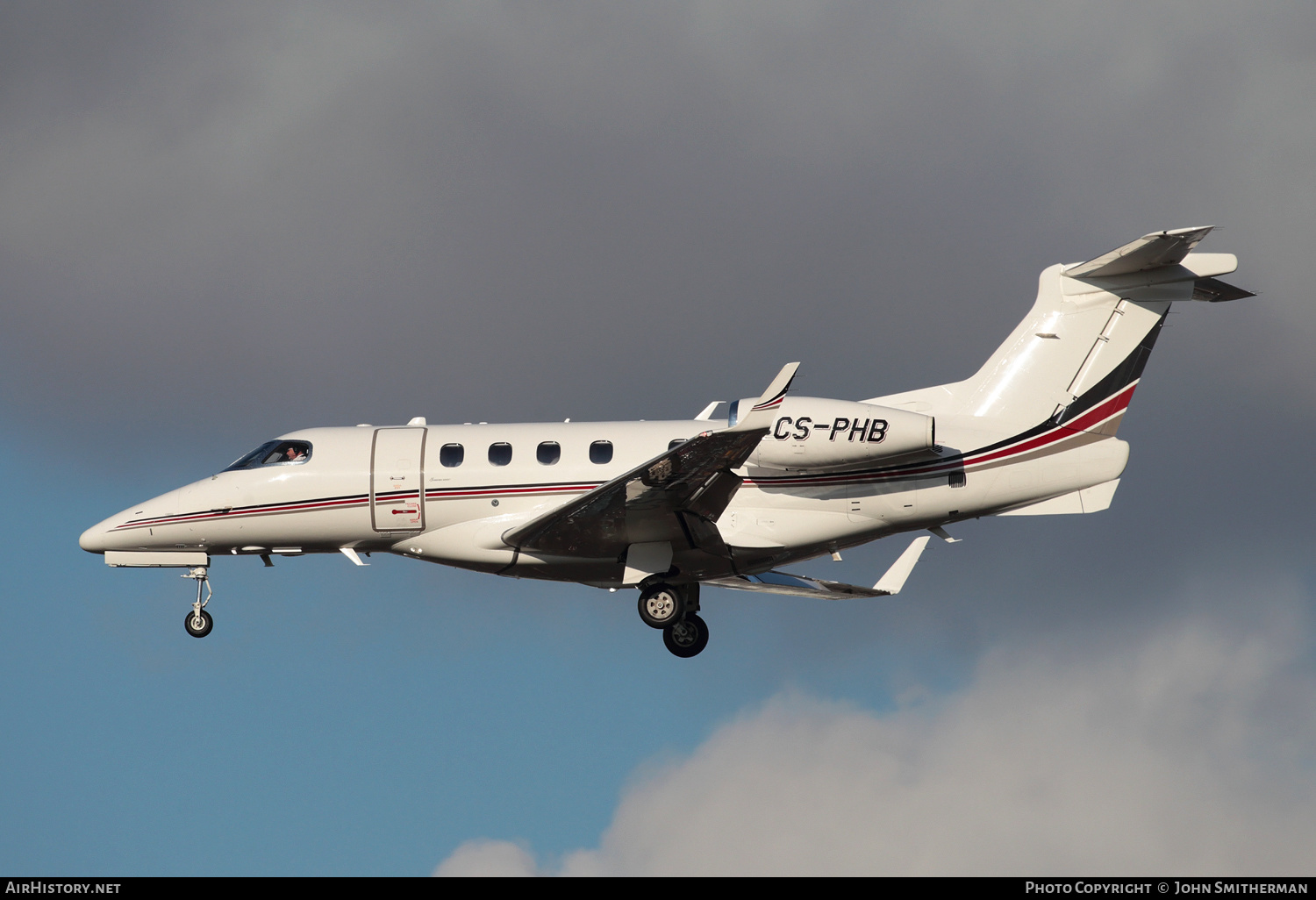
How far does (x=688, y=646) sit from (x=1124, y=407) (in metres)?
7.86

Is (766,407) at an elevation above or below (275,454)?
below

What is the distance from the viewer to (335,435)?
24406 millimetres

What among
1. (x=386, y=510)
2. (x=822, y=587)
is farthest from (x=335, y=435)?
(x=822, y=587)

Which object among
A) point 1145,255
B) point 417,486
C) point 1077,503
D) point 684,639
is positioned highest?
point 1145,255

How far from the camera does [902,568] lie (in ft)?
80.0

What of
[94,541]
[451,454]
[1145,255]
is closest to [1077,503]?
[1145,255]

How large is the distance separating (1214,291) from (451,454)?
40.3ft

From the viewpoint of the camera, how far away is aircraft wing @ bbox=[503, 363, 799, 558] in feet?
66.6

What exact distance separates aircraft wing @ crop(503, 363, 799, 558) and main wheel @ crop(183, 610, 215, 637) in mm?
5789

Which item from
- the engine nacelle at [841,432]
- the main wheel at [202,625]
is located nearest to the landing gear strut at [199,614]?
the main wheel at [202,625]

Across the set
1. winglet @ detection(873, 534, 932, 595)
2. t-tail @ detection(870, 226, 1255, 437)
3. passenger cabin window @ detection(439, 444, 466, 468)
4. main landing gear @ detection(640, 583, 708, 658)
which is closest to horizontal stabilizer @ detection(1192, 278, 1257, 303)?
t-tail @ detection(870, 226, 1255, 437)

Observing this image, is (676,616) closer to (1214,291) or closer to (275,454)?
(275,454)
